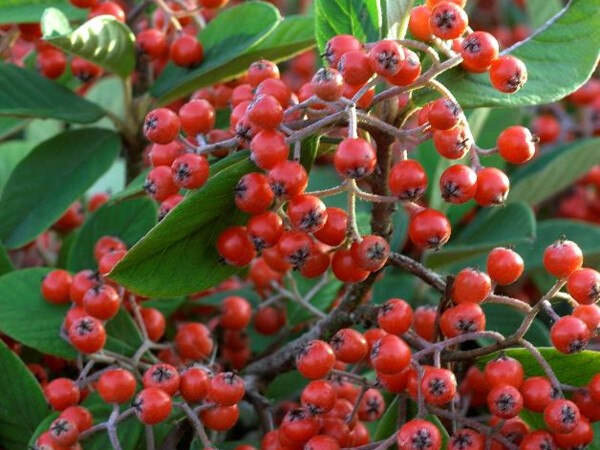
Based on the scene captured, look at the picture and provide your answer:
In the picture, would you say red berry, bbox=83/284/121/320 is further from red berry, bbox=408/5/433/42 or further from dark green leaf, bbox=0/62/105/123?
red berry, bbox=408/5/433/42

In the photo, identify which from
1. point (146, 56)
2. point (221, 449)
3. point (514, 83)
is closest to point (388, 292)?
point (221, 449)

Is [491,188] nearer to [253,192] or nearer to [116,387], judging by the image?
[253,192]

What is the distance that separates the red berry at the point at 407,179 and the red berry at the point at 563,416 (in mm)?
438

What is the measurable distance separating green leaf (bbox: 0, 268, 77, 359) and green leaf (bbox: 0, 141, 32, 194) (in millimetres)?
782

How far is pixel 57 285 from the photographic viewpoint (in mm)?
2064

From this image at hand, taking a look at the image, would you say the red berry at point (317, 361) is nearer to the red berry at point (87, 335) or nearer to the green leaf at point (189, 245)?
the green leaf at point (189, 245)

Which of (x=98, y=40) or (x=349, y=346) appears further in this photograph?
(x=98, y=40)

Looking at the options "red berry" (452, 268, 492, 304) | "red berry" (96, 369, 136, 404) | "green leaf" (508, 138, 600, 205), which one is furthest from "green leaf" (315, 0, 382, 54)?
"green leaf" (508, 138, 600, 205)

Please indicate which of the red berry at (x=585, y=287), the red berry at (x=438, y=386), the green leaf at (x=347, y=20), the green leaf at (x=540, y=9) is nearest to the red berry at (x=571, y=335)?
the red berry at (x=585, y=287)

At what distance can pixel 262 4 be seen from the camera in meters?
2.31

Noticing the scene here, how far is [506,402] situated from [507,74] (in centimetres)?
58

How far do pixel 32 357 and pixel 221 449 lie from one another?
0.53 metres

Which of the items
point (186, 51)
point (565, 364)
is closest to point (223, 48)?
point (186, 51)

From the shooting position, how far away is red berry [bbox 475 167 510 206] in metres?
1.64
